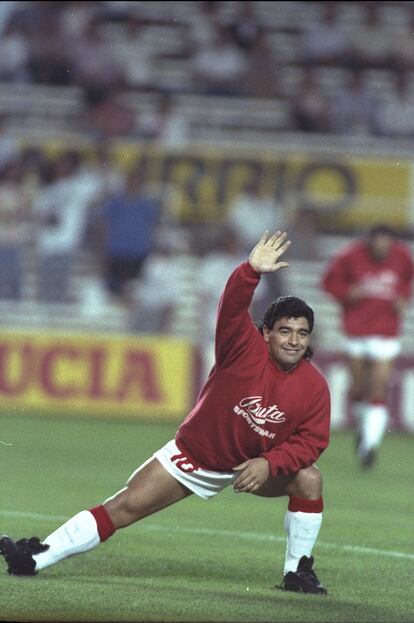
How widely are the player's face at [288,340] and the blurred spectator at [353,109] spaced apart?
12399 millimetres

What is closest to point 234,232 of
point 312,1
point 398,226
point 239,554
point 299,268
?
point 299,268

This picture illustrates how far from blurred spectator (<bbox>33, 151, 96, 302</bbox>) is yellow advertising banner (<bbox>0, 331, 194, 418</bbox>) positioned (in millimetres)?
570

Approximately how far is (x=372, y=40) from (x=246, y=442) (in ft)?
44.2

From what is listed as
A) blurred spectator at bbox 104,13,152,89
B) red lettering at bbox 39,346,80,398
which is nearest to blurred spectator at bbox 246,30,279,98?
blurred spectator at bbox 104,13,152,89

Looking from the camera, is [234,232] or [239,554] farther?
[234,232]

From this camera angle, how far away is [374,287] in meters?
13.7

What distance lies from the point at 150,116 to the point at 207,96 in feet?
2.85

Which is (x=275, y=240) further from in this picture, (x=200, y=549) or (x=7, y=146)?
(x=7, y=146)

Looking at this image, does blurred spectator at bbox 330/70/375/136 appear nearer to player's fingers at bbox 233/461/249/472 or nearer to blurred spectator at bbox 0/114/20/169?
blurred spectator at bbox 0/114/20/169

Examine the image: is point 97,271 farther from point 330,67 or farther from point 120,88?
point 330,67

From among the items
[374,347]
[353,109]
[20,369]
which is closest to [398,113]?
[353,109]

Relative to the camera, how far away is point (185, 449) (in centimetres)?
680

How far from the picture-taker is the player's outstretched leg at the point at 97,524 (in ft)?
Result: 22.0

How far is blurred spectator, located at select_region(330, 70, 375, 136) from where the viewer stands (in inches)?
745
